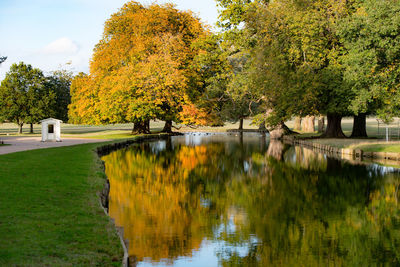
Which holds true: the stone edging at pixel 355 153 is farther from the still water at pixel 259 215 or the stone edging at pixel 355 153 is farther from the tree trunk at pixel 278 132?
the tree trunk at pixel 278 132

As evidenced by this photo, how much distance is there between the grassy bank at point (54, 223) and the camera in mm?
7395

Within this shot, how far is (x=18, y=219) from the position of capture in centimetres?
965

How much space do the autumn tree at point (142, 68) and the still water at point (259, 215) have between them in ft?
95.4

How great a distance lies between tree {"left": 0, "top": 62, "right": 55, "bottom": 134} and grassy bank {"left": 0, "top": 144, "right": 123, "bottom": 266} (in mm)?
57859

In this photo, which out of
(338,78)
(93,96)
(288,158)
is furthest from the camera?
(93,96)

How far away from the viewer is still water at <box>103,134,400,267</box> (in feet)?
30.8

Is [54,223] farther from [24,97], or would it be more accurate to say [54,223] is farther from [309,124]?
[24,97]

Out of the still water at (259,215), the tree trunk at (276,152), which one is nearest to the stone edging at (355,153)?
the tree trunk at (276,152)

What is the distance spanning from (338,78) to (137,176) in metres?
24.2

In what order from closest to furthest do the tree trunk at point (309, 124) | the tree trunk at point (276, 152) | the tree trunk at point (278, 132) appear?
the tree trunk at point (276, 152)
the tree trunk at point (278, 132)
the tree trunk at point (309, 124)

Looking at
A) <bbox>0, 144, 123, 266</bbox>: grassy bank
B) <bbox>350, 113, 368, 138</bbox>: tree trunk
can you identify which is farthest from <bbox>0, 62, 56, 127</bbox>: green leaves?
<bbox>0, 144, 123, 266</bbox>: grassy bank

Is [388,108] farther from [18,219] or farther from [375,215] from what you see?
[18,219]

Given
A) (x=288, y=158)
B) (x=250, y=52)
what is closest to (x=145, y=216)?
(x=288, y=158)

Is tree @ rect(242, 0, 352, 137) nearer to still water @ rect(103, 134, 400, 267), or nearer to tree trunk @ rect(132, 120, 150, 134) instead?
still water @ rect(103, 134, 400, 267)
